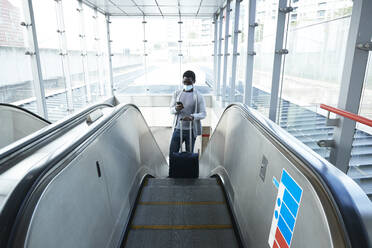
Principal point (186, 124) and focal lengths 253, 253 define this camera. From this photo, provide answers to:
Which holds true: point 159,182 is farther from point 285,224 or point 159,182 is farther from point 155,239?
point 285,224

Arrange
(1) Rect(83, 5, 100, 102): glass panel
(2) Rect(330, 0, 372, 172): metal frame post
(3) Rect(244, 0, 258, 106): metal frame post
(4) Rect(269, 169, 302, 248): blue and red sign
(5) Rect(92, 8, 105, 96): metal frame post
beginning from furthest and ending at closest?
(5) Rect(92, 8, 105, 96): metal frame post
(1) Rect(83, 5, 100, 102): glass panel
(3) Rect(244, 0, 258, 106): metal frame post
(2) Rect(330, 0, 372, 172): metal frame post
(4) Rect(269, 169, 302, 248): blue and red sign

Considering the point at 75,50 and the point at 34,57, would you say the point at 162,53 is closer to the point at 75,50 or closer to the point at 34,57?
the point at 75,50

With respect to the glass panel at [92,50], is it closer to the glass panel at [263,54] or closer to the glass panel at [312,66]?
the glass panel at [263,54]

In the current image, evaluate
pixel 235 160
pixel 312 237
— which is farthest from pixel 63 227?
pixel 235 160

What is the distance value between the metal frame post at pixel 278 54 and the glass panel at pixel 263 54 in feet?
0.56

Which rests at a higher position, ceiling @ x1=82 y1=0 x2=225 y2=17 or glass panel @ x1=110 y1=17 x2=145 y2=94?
ceiling @ x1=82 y1=0 x2=225 y2=17

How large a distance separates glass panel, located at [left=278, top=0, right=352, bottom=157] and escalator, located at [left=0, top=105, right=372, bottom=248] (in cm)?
97

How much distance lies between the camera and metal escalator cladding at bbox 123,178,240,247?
2.29 metres

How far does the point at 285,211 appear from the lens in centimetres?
145

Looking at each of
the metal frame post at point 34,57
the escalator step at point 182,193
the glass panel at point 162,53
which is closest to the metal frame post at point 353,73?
the escalator step at point 182,193

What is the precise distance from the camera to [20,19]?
521 cm

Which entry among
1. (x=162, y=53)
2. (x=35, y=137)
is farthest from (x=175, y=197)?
(x=162, y=53)

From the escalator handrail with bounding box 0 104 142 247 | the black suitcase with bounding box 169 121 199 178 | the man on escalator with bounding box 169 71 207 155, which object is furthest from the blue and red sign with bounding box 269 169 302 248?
the man on escalator with bounding box 169 71 207 155

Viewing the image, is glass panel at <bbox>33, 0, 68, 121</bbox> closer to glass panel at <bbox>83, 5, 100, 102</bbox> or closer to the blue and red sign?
glass panel at <bbox>83, 5, 100, 102</bbox>
